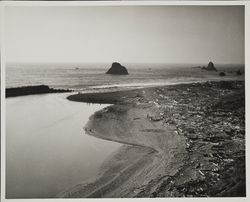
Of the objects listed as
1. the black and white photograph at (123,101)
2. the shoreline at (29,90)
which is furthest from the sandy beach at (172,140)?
the shoreline at (29,90)

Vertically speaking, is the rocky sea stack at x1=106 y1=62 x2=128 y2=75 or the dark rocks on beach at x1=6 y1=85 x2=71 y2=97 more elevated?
the rocky sea stack at x1=106 y1=62 x2=128 y2=75

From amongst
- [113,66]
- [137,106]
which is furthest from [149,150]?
[113,66]

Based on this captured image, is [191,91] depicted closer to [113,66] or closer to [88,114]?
[113,66]

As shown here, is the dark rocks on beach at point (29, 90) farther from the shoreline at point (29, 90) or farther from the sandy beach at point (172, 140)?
the sandy beach at point (172, 140)

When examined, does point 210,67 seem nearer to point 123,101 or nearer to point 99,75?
point 123,101

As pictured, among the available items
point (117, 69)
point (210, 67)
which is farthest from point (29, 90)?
point (210, 67)

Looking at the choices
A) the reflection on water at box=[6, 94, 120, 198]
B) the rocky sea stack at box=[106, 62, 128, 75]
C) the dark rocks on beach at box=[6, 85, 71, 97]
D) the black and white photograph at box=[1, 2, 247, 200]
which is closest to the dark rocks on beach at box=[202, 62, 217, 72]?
the black and white photograph at box=[1, 2, 247, 200]

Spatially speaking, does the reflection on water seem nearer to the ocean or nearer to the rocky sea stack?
the ocean
